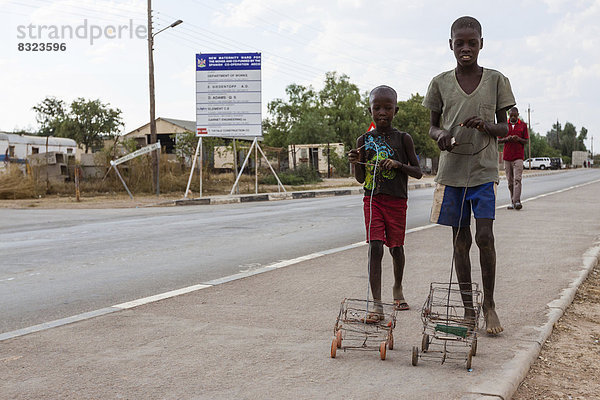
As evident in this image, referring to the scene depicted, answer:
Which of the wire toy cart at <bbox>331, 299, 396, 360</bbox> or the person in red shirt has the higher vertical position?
the person in red shirt

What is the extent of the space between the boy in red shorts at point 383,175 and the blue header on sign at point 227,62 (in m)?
19.9

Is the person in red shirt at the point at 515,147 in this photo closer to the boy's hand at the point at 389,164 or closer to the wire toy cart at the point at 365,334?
the boy's hand at the point at 389,164

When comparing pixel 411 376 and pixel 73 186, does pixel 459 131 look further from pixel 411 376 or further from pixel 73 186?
pixel 73 186

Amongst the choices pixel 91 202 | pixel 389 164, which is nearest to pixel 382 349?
pixel 389 164

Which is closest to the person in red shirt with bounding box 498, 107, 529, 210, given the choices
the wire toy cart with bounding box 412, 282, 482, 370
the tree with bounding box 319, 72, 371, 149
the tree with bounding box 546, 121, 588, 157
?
the wire toy cart with bounding box 412, 282, 482, 370

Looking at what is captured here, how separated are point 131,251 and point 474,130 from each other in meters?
5.76

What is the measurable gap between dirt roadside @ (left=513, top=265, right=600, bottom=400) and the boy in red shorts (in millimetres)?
1173

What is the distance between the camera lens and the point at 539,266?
666cm

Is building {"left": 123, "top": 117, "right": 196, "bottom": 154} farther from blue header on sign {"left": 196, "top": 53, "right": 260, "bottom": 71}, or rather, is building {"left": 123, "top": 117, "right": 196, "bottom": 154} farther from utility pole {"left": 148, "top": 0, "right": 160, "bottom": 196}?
blue header on sign {"left": 196, "top": 53, "right": 260, "bottom": 71}

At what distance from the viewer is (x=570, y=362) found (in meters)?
3.66

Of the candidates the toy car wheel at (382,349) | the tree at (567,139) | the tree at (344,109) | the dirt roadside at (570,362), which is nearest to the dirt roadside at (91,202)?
the dirt roadside at (570,362)

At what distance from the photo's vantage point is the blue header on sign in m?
23.7

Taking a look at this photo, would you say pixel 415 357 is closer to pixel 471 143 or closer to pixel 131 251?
pixel 471 143

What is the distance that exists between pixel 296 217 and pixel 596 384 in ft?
34.9
